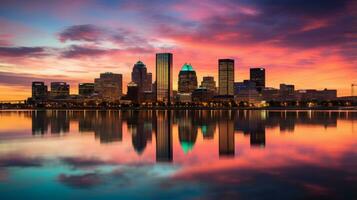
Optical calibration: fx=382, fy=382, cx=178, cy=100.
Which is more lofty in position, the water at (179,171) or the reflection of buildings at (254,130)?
the water at (179,171)

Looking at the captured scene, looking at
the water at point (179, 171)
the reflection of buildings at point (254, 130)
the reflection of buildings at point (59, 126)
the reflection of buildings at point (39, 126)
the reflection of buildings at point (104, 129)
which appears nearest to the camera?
the water at point (179, 171)

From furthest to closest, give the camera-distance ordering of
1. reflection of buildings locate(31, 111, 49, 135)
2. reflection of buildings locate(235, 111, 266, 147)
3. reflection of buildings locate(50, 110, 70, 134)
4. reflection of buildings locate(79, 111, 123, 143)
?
reflection of buildings locate(50, 110, 70, 134) → reflection of buildings locate(31, 111, 49, 135) → reflection of buildings locate(79, 111, 123, 143) → reflection of buildings locate(235, 111, 266, 147)

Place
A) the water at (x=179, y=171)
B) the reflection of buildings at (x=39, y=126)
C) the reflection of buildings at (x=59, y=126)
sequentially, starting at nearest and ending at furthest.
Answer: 1. the water at (x=179, y=171)
2. the reflection of buildings at (x=39, y=126)
3. the reflection of buildings at (x=59, y=126)

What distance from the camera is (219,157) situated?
84.4 ft

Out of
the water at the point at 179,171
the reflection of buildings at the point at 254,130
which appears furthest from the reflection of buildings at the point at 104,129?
the reflection of buildings at the point at 254,130

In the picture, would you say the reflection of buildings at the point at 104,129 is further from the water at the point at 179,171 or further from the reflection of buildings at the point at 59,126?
the water at the point at 179,171

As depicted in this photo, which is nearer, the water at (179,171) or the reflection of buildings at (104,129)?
the water at (179,171)

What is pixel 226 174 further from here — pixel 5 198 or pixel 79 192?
pixel 5 198

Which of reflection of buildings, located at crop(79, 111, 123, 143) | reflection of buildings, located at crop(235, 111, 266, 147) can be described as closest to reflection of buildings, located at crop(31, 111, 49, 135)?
reflection of buildings, located at crop(79, 111, 123, 143)

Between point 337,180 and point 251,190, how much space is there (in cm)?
486

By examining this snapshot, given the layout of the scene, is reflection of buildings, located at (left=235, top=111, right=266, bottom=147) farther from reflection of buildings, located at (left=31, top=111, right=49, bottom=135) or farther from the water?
reflection of buildings, located at (left=31, top=111, right=49, bottom=135)

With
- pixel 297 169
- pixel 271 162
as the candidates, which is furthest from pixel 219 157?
pixel 297 169

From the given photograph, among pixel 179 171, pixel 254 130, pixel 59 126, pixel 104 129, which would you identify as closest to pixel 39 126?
pixel 59 126

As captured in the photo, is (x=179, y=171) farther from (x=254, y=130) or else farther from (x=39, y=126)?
(x=39, y=126)
